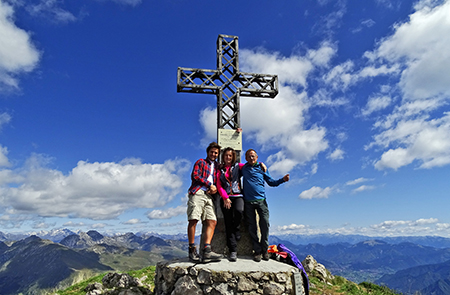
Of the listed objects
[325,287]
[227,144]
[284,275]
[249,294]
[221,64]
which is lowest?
[325,287]

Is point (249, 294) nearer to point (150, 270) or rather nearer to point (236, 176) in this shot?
point (236, 176)

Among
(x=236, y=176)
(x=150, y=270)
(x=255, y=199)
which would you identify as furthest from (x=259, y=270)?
(x=150, y=270)

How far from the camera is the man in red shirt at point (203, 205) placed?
6.87 metres

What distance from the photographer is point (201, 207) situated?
23.0 ft

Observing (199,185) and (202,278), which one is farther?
(199,185)

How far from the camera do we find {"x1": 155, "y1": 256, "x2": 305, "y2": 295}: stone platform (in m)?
6.44

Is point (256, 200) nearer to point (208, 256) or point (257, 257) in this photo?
point (257, 257)

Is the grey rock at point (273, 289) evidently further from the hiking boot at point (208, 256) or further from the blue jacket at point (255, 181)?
the blue jacket at point (255, 181)

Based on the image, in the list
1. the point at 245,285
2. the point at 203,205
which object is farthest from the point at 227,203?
the point at 245,285

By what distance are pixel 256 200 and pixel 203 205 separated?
1425 mm

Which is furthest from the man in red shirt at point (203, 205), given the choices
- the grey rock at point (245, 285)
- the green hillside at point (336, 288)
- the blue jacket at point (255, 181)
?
the green hillside at point (336, 288)

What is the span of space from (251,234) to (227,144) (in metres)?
3.26

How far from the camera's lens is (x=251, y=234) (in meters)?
7.42

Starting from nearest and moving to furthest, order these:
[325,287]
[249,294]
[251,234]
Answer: [249,294] → [251,234] → [325,287]
